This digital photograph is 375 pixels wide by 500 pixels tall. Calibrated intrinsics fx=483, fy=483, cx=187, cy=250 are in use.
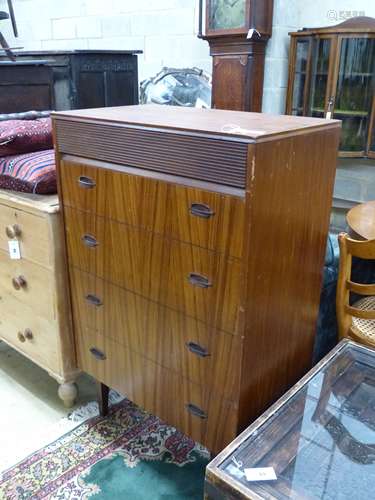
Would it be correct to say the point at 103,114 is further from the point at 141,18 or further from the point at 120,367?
the point at 141,18

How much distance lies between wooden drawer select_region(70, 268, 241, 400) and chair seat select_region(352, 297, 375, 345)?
57 cm

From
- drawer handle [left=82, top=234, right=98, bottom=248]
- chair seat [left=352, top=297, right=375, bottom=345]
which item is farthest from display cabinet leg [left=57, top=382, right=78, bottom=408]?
chair seat [left=352, top=297, right=375, bottom=345]

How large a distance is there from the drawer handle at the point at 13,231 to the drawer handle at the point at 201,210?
30.8 inches

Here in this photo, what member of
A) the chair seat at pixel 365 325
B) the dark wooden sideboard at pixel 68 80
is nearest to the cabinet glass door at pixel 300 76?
the dark wooden sideboard at pixel 68 80

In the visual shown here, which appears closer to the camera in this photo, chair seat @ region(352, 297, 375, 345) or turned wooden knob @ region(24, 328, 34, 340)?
chair seat @ region(352, 297, 375, 345)

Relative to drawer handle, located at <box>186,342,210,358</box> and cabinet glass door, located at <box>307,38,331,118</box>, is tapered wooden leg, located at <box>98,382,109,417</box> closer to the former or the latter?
drawer handle, located at <box>186,342,210,358</box>

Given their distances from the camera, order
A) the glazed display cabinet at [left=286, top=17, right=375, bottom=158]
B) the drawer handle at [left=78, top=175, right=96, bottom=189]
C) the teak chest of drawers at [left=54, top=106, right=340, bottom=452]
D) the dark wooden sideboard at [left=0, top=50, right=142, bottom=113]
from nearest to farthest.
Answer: the teak chest of drawers at [left=54, top=106, right=340, bottom=452], the drawer handle at [left=78, top=175, right=96, bottom=189], the dark wooden sideboard at [left=0, top=50, right=142, bottom=113], the glazed display cabinet at [left=286, top=17, right=375, bottom=158]

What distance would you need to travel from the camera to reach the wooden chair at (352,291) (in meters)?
1.40

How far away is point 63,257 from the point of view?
1.54 meters

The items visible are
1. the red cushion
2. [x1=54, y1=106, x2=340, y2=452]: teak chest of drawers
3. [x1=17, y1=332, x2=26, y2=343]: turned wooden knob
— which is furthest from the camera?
[x1=17, y1=332, x2=26, y2=343]: turned wooden knob

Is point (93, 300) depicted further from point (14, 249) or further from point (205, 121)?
point (205, 121)

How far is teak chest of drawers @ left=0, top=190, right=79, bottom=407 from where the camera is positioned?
153 cm

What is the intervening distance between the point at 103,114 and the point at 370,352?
0.96 meters

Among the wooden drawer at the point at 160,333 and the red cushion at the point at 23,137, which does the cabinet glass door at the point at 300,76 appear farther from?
the wooden drawer at the point at 160,333
